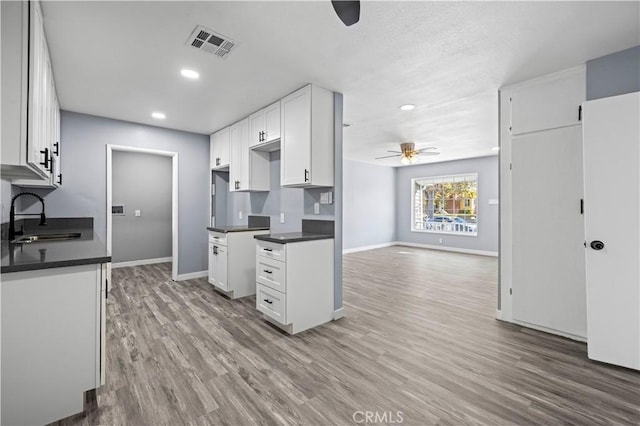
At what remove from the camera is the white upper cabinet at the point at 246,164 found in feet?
13.6

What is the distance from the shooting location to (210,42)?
2.30m

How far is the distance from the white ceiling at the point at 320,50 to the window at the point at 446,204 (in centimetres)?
446

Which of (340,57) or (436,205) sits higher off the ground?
(340,57)

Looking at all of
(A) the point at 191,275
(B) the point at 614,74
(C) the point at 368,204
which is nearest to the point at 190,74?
(A) the point at 191,275

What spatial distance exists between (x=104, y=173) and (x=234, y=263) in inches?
91.2

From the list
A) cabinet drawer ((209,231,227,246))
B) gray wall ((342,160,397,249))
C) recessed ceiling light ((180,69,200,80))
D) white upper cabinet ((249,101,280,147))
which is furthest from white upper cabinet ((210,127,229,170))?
gray wall ((342,160,397,249))

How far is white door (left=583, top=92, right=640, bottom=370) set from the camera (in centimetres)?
219

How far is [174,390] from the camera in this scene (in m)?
1.94

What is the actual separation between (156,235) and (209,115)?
136 inches

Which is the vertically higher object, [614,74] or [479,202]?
[614,74]

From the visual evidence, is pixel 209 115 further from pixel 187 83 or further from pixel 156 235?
pixel 156 235

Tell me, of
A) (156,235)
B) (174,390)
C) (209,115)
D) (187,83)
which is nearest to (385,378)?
(174,390)

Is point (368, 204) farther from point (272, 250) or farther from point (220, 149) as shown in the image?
point (272, 250)

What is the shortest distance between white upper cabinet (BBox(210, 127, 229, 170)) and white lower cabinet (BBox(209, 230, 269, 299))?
130 cm
